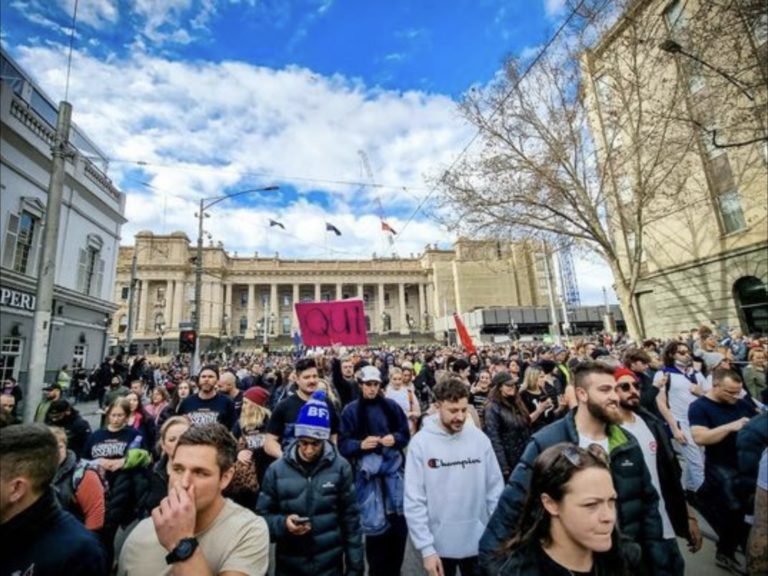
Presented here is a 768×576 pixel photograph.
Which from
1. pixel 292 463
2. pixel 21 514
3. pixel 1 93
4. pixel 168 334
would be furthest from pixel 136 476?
pixel 168 334

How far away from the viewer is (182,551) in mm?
1313

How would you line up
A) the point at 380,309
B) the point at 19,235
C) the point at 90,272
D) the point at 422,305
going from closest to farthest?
the point at 19,235, the point at 90,272, the point at 380,309, the point at 422,305

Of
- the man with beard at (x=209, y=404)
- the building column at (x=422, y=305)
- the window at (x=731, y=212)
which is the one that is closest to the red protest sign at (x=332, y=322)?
the man with beard at (x=209, y=404)

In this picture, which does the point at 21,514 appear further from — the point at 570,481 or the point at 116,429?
the point at 116,429

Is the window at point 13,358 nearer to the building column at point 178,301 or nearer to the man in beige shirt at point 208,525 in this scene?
the man in beige shirt at point 208,525

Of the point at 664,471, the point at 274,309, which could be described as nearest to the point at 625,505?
the point at 664,471

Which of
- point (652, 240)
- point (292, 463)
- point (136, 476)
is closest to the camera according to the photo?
point (292, 463)

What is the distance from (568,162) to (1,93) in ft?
51.6

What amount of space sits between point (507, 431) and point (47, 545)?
4054mm

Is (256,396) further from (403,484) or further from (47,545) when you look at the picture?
(47,545)

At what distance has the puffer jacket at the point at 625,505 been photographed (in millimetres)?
2125

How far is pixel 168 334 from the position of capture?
5659 centimetres

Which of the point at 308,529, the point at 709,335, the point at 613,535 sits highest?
the point at 709,335

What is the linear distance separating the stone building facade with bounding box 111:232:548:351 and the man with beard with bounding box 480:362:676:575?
54451 millimetres
